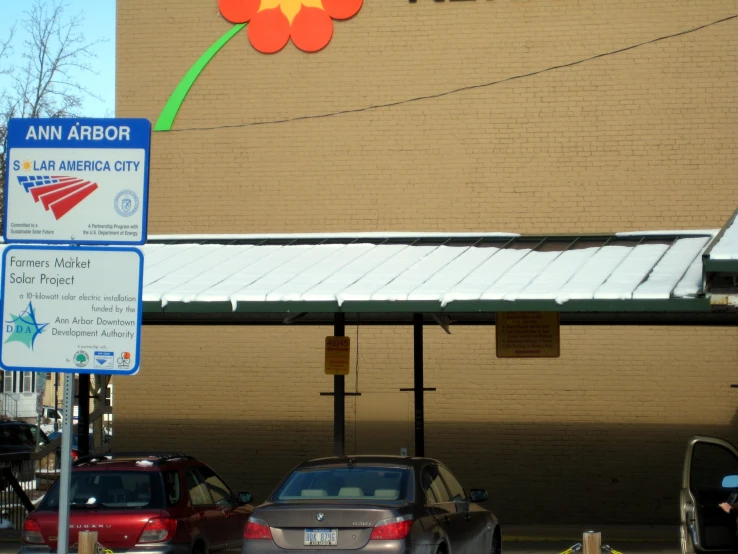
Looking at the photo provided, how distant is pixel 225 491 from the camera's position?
1244 centimetres

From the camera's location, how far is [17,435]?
30797 millimetres

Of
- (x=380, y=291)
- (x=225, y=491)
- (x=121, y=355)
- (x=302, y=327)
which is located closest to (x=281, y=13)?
(x=302, y=327)

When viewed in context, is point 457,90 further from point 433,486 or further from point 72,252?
point 72,252

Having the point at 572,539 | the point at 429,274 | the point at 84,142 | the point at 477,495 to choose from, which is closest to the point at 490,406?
the point at 572,539

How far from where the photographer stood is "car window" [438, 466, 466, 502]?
1082 centimetres

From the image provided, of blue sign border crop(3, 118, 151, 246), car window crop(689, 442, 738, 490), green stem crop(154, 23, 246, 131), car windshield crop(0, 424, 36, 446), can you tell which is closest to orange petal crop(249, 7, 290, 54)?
green stem crop(154, 23, 246, 131)

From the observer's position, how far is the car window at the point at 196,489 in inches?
447

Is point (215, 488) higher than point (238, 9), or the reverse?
point (238, 9)

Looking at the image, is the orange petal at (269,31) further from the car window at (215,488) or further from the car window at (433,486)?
the car window at (433,486)

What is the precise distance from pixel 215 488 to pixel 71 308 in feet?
21.4

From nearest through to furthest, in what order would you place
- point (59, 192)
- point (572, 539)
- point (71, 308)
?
point (71, 308), point (59, 192), point (572, 539)

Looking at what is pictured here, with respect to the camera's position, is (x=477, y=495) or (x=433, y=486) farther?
(x=477, y=495)

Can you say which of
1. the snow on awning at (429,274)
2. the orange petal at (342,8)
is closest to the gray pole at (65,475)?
the snow on awning at (429,274)

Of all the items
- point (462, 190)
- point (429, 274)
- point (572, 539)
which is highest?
point (462, 190)
